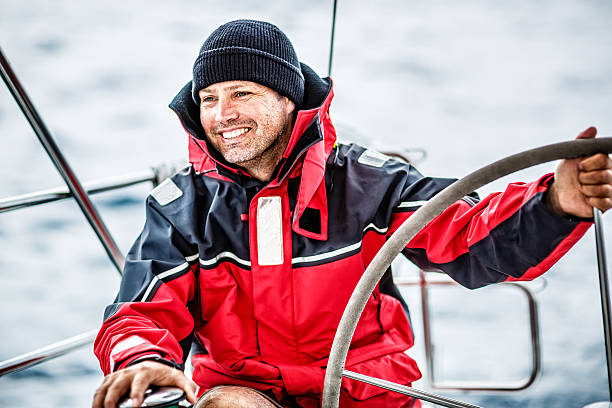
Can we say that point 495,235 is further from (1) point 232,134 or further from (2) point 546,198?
(1) point 232,134

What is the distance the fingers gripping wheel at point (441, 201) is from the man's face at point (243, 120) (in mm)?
575

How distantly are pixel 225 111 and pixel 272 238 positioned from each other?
0.30 meters

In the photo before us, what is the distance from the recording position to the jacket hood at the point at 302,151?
137 cm

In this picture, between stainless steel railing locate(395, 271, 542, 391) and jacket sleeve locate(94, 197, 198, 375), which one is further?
stainless steel railing locate(395, 271, 542, 391)

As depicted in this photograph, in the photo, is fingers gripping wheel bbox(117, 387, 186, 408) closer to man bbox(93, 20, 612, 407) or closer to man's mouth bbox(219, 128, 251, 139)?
man bbox(93, 20, 612, 407)

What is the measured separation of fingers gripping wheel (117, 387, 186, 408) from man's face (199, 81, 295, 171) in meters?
0.64

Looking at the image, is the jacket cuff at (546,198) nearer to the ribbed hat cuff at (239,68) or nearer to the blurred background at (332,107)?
the ribbed hat cuff at (239,68)

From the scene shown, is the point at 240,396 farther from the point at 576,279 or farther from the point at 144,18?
the point at 144,18

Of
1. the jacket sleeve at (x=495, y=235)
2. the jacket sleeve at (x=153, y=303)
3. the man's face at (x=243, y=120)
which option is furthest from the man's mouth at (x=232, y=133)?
the jacket sleeve at (x=495, y=235)

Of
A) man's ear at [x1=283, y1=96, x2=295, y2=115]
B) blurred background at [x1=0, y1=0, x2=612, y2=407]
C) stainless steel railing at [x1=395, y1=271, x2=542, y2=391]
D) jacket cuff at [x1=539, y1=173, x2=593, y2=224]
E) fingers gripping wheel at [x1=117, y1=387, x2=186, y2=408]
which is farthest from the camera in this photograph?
blurred background at [x1=0, y1=0, x2=612, y2=407]

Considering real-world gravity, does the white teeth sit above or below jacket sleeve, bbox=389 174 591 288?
above

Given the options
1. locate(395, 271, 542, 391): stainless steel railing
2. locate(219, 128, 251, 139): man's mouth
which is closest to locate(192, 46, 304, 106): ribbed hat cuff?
locate(219, 128, 251, 139): man's mouth

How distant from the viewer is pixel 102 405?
88 cm

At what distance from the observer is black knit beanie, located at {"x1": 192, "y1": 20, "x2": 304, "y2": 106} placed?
1421mm
